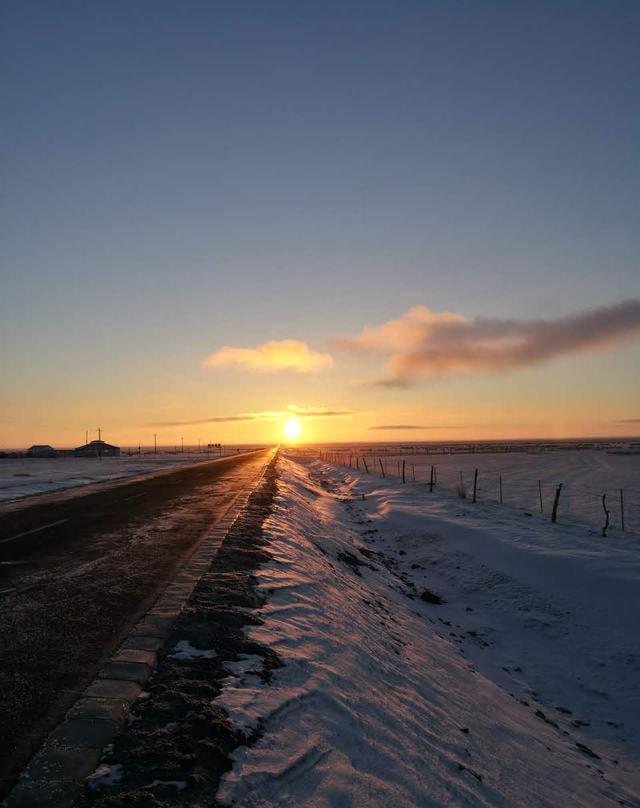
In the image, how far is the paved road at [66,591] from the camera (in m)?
4.04

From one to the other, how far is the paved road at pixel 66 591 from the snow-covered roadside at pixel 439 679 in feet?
4.74

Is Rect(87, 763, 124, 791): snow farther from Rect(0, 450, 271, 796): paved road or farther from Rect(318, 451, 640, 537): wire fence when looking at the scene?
Rect(318, 451, 640, 537): wire fence

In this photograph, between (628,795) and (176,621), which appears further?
(628,795)

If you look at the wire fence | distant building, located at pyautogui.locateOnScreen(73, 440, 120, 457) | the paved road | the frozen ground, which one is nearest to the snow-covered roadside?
the paved road

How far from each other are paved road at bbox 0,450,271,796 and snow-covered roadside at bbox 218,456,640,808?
1.44 meters

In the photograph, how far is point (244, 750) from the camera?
3.50 metres

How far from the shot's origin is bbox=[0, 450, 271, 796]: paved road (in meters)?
4.04

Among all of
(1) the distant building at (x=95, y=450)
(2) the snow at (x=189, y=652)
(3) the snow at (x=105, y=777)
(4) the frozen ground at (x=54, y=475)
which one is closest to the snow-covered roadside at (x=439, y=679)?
(2) the snow at (x=189, y=652)

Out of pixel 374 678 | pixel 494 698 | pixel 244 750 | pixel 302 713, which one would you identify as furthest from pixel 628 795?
pixel 244 750

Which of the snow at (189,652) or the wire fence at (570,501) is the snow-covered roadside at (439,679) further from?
the wire fence at (570,501)

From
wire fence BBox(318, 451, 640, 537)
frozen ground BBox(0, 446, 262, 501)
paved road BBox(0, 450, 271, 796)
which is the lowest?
wire fence BBox(318, 451, 640, 537)

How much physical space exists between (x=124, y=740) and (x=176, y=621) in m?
2.27

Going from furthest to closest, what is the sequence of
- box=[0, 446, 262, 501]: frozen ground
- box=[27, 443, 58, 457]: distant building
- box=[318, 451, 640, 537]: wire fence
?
box=[27, 443, 58, 457]: distant building < box=[0, 446, 262, 501]: frozen ground < box=[318, 451, 640, 537]: wire fence

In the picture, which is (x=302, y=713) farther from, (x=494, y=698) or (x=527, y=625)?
(x=527, y=625)
